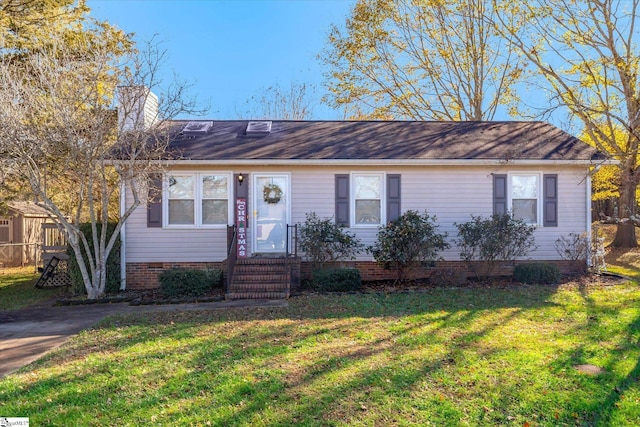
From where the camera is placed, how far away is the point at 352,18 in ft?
66.2

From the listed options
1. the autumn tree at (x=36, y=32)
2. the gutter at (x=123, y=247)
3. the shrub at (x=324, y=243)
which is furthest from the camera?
the autumn tree at (x=36, y=32)

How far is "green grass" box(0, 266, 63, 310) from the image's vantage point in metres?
9.28

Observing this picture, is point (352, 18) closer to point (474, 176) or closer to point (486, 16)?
point (486, 16)

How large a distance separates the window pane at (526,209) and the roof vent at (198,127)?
28.0 ft

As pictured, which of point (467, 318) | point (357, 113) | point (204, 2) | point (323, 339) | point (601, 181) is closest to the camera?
point (323, 339)

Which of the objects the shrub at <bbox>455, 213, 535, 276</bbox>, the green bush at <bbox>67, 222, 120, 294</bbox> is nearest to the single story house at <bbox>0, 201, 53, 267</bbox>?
the green bush at <bbox>67, 222, 120, 294</bbox>

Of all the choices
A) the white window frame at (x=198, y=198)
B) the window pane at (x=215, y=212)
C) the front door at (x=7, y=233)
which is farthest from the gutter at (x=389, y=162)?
the front door at (x=7, y=233)

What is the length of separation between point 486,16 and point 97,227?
16.1 metres

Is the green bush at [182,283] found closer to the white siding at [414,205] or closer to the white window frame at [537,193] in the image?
the white siding at [414,205]

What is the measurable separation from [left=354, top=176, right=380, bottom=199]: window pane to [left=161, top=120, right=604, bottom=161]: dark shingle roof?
57 cm

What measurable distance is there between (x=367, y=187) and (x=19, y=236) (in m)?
16.0

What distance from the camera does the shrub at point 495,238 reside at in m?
9.66

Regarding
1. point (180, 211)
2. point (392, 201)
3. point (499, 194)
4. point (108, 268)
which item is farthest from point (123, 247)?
point (499, 194)

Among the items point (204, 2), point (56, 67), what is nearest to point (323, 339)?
point (56, 67)
